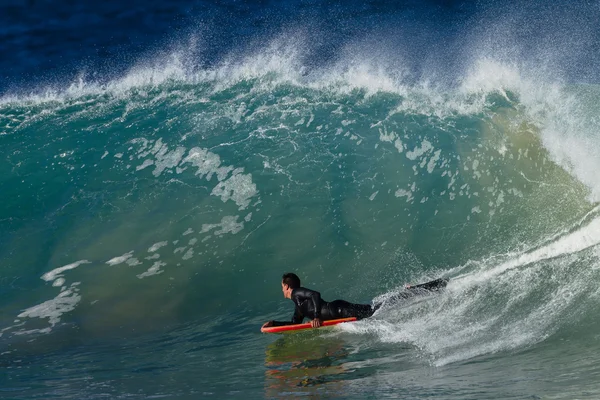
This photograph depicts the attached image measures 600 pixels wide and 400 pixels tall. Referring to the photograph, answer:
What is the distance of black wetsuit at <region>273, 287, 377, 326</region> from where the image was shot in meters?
8.55

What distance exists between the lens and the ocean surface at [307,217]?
23.4 feet

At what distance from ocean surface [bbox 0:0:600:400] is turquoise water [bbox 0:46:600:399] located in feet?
0.13

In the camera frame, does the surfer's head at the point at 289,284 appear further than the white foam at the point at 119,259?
No

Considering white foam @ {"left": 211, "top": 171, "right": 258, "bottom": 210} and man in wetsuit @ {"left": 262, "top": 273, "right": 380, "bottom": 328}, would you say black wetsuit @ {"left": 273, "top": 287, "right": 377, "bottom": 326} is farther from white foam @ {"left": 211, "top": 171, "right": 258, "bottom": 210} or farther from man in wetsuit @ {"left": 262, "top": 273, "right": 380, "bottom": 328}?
white foam @ {"left": 211, "top": 171, "right": 258, "bottom": 210}

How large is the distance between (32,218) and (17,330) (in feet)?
8.87

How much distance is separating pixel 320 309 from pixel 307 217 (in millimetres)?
2978

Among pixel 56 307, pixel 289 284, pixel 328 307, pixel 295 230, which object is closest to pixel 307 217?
pixel 295 230

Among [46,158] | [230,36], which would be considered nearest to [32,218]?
[46,158]

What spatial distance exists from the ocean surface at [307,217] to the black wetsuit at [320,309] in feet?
0.70

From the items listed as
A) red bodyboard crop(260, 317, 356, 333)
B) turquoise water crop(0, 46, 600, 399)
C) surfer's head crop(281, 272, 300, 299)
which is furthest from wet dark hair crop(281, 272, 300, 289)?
turquoise water crop(0, 46, 600, 399)

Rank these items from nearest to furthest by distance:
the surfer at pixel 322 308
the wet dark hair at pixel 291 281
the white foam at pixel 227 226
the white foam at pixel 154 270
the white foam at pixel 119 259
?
the surfer at pixel 322 308 < the wet dark hair at pixel 291 281 < the white foam at pixel 154 270 < the white foam at pixel 119 259 < the white foam at pixel 227 226

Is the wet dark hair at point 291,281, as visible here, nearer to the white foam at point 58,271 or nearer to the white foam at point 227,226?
the white foam at point 227,226

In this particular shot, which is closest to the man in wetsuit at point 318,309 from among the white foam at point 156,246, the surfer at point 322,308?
the surfer at point 322,308

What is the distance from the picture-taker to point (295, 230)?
11125 millimetres
